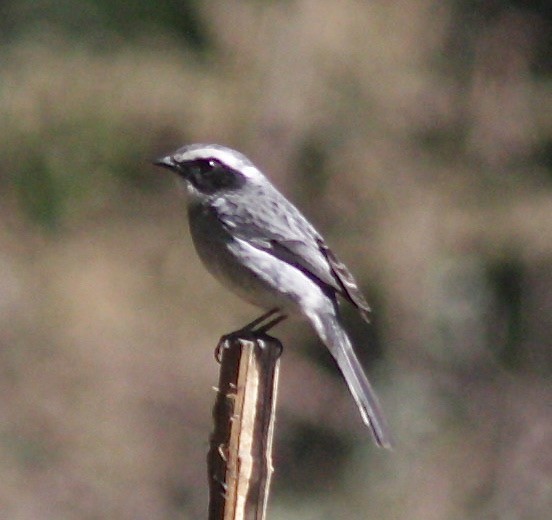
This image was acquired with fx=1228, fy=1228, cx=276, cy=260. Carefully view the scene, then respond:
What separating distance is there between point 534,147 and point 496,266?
3.68 feet

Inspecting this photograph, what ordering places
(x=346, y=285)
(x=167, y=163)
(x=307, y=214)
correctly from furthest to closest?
(x=307, y=214)
(x=167, y=163)
(x=346, y=285)

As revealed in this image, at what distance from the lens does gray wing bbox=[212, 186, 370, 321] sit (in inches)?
199

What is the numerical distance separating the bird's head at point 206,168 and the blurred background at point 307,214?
3.62 m

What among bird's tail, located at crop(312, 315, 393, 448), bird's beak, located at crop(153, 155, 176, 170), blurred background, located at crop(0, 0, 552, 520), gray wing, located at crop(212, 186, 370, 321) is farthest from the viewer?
blurred background, located at crop(0, 0, 552, 520)

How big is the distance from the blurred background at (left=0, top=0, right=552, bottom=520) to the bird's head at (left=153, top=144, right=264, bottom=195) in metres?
3.62

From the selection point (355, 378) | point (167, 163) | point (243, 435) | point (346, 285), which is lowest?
point (243, 435)

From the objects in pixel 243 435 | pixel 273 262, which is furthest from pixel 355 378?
pixel 243 435

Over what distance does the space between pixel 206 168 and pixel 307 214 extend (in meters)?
4.58

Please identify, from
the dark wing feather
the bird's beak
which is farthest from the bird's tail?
the bird's beak

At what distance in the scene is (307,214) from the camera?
A: 392 inches

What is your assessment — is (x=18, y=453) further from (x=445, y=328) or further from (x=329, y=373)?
(x=445, y=328)

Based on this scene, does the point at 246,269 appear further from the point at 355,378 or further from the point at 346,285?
the point at 355,378

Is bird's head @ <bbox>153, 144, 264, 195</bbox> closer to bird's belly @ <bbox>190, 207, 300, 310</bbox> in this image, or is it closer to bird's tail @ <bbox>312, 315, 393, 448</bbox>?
bird's belly @ <bbox>190, 207, 300, 310</bbox>

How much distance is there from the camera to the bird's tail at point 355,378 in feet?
14.8
